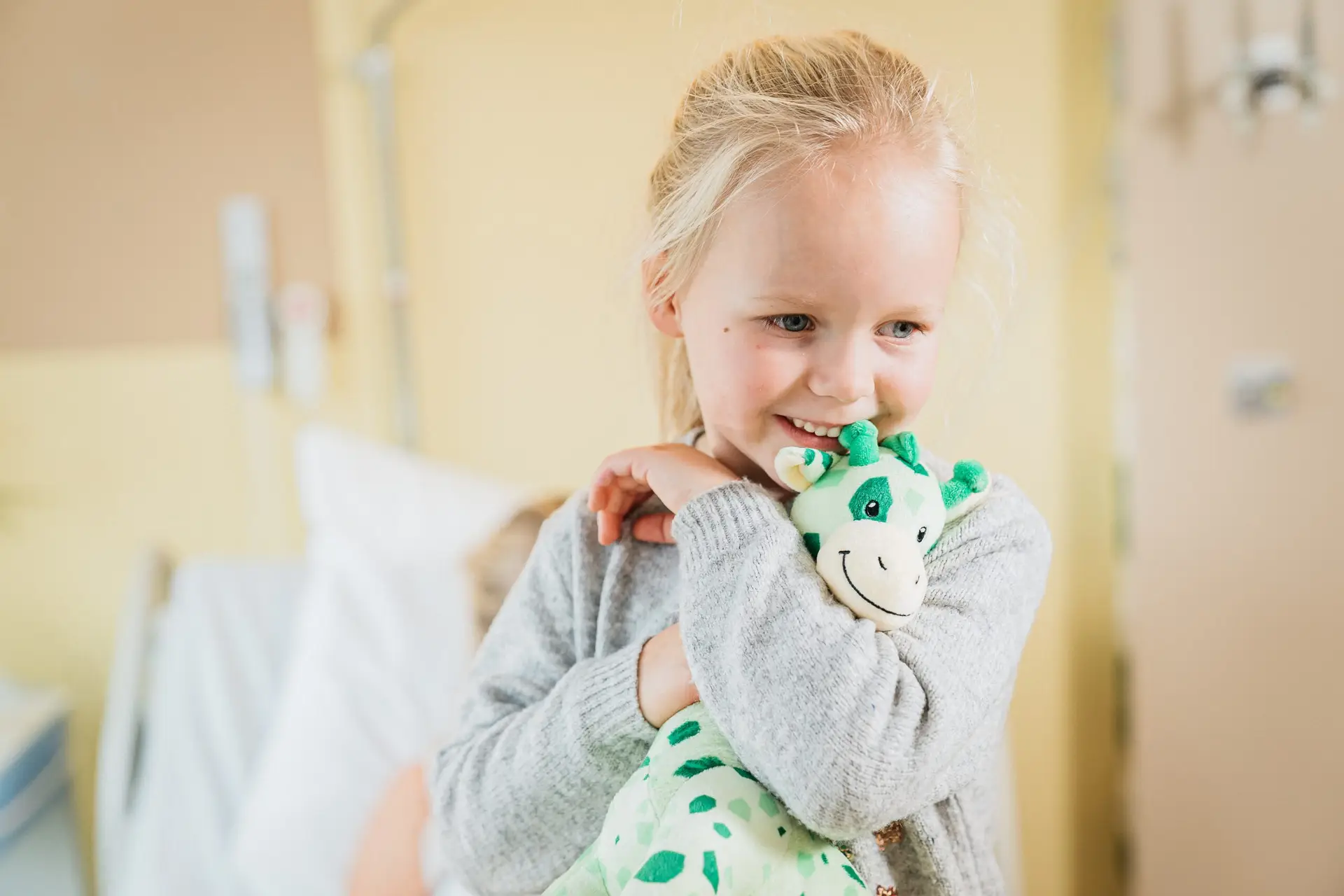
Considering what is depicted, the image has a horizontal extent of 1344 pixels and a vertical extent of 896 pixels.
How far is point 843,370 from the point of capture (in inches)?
17.8

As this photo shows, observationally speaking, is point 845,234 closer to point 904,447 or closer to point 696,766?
point 904,447

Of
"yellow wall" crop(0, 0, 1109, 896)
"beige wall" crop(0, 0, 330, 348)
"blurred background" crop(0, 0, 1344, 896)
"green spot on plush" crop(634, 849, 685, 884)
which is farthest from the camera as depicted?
"beige wall" crop(0, 0, 330, 348)

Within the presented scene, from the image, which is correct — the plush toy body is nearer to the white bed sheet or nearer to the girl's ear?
the girl's ear

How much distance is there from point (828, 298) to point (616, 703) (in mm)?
214

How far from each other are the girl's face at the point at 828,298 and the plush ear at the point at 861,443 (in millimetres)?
10

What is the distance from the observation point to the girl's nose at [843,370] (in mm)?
454

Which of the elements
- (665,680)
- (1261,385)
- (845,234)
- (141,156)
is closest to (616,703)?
(665,680)

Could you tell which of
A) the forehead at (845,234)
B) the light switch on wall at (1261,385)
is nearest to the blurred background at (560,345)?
the light switch on wall at (1261,385)

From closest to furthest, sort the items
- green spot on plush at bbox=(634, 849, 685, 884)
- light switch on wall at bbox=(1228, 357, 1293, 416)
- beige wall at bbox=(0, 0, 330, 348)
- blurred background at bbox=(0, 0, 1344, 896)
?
green spot on plush at bbox=(634, 849, 685, 884) < blurred background at bbox=(0, 0, 1344, 896) < light switch on wall at bbox=(1228, 357, 1293, 416) < beige wall at bbox=(0, 0, 330, 348)

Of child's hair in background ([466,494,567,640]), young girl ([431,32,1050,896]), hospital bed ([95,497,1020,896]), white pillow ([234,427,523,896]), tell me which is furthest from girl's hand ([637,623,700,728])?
hospital bed ([95,497,1020,896])

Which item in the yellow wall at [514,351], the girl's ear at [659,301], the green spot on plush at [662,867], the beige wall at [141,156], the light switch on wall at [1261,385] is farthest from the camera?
the beige wall at [141,156]

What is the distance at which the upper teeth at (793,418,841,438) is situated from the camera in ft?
1.57

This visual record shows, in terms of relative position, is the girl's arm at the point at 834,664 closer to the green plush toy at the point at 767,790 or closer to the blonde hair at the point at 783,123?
the green plush toy at the point at 767,790

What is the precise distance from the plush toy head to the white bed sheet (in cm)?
111
